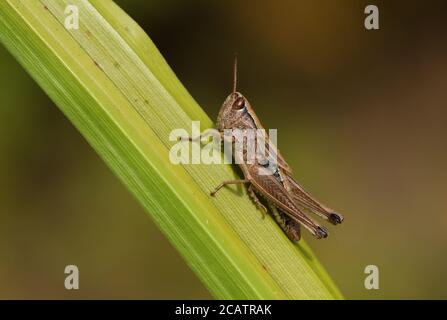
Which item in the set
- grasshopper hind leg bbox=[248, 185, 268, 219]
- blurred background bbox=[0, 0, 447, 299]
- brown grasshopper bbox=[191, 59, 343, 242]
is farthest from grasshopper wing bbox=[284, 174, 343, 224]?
blurred background bbox=[0, 0, 447, 299]

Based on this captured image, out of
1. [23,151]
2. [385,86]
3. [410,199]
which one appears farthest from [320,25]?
[23,151]

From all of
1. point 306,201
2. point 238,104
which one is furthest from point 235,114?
point 306,201

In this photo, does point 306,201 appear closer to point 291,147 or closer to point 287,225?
point 287,225

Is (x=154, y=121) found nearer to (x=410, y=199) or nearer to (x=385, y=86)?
(x=410, y=199)

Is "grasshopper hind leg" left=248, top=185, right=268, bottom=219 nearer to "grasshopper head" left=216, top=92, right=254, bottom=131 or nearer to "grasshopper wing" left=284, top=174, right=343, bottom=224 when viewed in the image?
"grasshopper wing" left=284, top=174, right=343, bottom=224

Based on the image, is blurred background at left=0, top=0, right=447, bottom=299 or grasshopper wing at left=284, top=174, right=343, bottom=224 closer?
grasshopper wing at left=284, top=174, right=343, bottom=224

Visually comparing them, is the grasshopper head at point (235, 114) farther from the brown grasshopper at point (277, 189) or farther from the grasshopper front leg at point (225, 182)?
the grasshopper front leg at point (225, 182)
